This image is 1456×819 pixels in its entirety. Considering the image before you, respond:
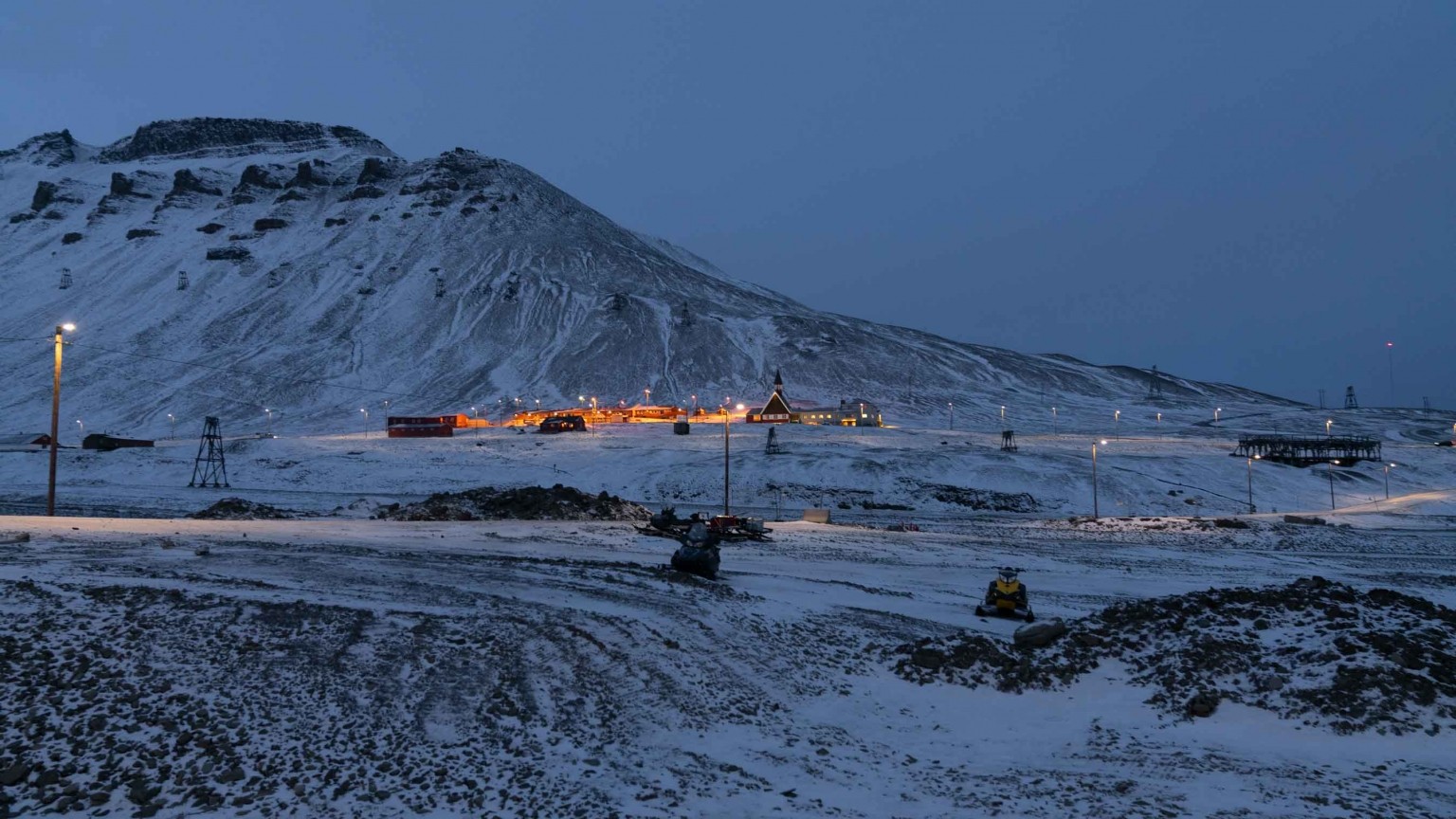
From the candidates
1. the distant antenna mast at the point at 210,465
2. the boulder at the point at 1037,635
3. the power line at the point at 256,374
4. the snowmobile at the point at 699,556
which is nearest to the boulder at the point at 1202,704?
the boulder at the point at 1037,635

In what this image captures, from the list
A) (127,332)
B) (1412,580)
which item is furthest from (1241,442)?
(127,332)

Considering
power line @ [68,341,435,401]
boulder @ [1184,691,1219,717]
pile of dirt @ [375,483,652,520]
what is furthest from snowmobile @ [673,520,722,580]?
power line @ [68,341,435,401]

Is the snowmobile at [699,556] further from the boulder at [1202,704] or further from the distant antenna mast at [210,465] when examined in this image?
the distant antenna mast at [210,465]

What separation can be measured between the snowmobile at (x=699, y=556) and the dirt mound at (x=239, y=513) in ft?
96.2

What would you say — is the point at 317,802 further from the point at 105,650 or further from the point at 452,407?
the point at 452,407

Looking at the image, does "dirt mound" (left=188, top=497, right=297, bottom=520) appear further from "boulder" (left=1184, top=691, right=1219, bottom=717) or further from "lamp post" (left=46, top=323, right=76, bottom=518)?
"boulder" (left=1184, top=691, right=1219, bottom=717)

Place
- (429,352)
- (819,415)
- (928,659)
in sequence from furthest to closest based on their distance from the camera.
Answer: (429,352), (819,415), (928,659)

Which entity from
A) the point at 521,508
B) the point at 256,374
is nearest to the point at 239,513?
the point at 521,508

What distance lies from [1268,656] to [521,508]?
37.8 m

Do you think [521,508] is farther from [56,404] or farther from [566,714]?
[566,714]

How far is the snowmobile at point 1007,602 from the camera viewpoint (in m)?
21.2

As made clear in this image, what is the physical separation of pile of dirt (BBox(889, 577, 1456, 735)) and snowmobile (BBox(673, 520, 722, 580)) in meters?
7.76

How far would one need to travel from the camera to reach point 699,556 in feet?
76.9

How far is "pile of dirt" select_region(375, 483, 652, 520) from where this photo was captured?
1772 inches
